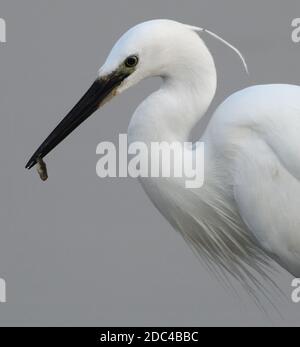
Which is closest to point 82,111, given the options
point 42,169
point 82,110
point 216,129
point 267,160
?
point 82,110

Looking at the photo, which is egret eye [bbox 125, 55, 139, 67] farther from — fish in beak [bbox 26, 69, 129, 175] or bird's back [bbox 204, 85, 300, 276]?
bird's back [bbox 204, 85, 300, 276]

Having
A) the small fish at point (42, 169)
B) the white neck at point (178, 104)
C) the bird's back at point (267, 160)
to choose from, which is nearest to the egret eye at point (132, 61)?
the white neck at point (178, 104)

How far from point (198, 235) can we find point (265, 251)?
0.31m

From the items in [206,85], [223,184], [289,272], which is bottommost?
[289,272]

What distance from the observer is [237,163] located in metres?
3.52

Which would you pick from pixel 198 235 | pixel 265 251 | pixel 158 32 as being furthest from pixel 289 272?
pixel 158 32

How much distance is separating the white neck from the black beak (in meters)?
0.13

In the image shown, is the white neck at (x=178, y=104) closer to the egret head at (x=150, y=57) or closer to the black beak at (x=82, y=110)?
the egret head at (x=150, y=57)

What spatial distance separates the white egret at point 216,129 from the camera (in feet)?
11.3

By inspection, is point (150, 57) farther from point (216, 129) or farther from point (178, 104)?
point (216, 129)

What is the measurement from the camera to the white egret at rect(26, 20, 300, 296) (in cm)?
344

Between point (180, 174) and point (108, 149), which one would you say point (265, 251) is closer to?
point (180, 174)

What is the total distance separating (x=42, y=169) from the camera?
11.9 ft

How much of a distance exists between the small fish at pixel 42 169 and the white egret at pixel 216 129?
0.02m
